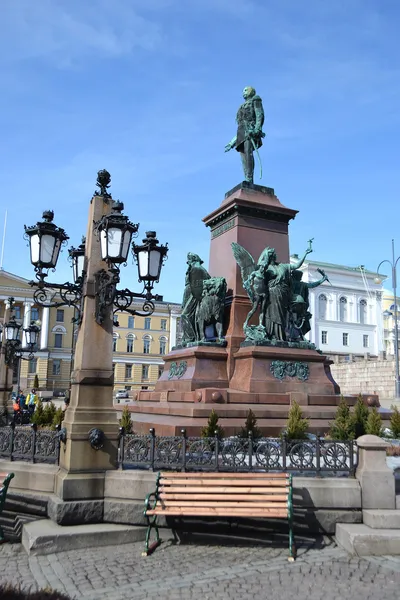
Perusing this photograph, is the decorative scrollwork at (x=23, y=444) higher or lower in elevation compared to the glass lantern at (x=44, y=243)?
lower

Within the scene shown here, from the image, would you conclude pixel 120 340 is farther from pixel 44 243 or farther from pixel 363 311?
pixel 44 243

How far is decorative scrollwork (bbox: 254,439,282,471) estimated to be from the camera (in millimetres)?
7957

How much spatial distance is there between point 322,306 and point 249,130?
7419 centimetres

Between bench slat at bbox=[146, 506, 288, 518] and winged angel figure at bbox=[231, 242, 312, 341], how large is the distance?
7.28 m

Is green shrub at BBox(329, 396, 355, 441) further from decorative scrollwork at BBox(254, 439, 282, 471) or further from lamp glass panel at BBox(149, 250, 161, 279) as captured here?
lamp glass panel at BBox(149, 250, 161, 279)

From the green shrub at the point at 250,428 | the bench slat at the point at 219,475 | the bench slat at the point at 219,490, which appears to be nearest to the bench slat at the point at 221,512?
the bench slat at the point at 219,490

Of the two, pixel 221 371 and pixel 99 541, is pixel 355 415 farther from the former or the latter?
pixel 99 541

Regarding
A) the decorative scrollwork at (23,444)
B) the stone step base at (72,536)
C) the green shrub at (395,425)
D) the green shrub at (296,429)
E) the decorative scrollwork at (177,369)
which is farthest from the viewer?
the decorative scrollwork at (177,369)

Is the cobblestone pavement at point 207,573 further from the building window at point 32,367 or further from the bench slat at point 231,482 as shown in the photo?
the building window at point 32,367

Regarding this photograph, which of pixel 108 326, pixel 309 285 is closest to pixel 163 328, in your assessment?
pixel 309 285

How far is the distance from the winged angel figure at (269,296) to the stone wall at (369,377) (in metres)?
41.0

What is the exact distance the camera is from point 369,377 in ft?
184

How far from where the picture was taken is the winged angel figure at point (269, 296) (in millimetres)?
14359

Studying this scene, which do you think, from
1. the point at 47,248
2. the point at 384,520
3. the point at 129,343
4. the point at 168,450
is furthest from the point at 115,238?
the point at 129,343
